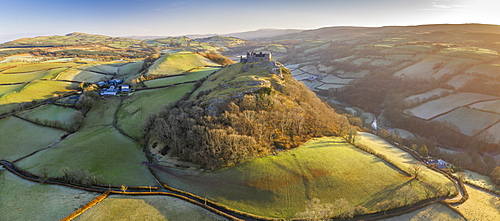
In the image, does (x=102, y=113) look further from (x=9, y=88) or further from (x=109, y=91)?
(x=9, y=88)

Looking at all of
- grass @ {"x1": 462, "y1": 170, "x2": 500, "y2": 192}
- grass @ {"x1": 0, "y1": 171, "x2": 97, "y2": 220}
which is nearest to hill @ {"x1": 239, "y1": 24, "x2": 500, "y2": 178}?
grass @ {"x1": 462, "y1": 170, "x2": 500, "y2": 192}

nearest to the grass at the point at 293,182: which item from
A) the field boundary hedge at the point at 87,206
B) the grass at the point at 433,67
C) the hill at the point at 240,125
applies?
the hill at the point at 240,125

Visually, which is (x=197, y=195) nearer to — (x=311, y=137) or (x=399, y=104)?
(x=311, y=137)

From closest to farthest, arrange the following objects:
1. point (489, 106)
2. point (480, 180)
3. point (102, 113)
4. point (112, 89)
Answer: point (480, 180) → point (102, 113) → point (489, 106) → point (112, 89)

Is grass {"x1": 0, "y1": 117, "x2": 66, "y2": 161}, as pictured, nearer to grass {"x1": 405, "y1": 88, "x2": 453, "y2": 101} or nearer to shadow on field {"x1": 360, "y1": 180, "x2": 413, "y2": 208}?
shadow on field {"x1": 360, "y1": 180, "x2": 413, "y2": 208}

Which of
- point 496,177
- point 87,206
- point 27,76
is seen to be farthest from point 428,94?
point 27,76

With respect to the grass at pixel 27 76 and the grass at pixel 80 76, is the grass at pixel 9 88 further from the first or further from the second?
the grass at pixel 80 76
